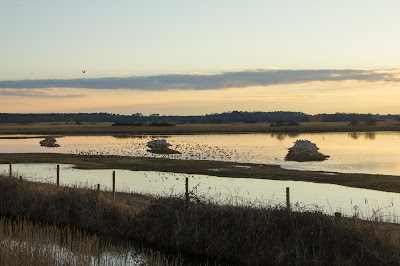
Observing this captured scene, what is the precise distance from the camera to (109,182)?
89.2ft

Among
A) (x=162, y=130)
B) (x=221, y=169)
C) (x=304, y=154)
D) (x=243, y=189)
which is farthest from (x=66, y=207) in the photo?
(x=162, y=130)

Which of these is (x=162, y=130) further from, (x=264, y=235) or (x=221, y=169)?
(x=264, y=235)

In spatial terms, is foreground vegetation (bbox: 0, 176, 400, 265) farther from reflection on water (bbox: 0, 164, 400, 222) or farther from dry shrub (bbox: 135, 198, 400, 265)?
reflection on water (bbox: 0, 164, 400, 222)

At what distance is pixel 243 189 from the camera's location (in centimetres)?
2516

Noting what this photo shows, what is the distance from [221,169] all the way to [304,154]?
1395 centimetres

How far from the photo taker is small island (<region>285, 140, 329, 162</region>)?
44.8 m

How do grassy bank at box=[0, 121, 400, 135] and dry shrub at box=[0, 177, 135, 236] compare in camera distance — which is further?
grassy bank at box=[0, 121, 400, 135]

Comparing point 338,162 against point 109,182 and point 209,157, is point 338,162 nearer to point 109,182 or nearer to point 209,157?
point 209,157

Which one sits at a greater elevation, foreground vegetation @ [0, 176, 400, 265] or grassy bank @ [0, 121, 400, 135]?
foreground vegetation @ [0, 176, 400, 265]

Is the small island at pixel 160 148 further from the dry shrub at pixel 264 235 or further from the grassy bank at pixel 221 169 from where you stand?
the dry shrub at pixel 264 235

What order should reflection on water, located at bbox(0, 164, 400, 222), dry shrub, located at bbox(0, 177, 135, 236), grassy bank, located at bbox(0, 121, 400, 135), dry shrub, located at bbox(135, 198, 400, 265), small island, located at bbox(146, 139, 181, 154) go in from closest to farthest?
1. dry shrub, located at bbox(135, 198, 400, 265)
2. dry shrub, located at bbox(0, 177, 135, 236)
3. reflection on water, located at bbox(0, 164, 400, 222)
4. small island, located at bbox(146, 139, 181, 154)
5. grassy bank, located at bbox(0, 121, 400, 135)

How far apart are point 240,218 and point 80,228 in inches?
250

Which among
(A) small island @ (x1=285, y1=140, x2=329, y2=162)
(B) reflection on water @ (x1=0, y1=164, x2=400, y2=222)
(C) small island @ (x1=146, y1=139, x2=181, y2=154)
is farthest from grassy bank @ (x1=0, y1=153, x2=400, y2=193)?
(C) small island @ (x1=146, y1=139, x2=181, y2=154)

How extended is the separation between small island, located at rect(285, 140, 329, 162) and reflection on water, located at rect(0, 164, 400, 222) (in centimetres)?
1624
